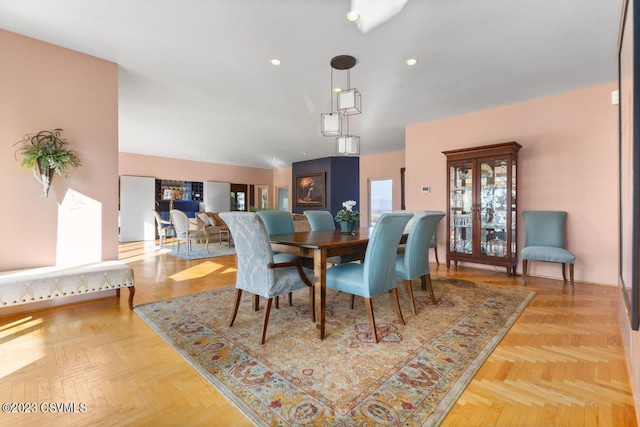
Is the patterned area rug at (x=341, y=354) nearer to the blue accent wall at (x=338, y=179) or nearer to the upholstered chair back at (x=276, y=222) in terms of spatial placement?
the upholstered chair back at (x=276, y=222)

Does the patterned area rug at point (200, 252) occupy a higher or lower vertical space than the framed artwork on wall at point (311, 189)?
lower

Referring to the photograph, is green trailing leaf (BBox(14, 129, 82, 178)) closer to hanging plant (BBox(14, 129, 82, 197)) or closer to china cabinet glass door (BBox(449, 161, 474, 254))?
hanging plant (BBox(14, 129, 82, 197))

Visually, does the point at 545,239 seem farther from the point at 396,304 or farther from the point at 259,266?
the point at 259,266

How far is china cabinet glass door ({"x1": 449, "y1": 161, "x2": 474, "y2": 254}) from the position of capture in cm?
446

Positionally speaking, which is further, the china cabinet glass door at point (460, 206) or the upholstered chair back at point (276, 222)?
the china cabinet glass door at point (460, 206)

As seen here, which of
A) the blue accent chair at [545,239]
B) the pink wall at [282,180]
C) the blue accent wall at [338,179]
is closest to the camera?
the blue accent chair at [545,239]

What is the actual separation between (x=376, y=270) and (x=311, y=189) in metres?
7.01

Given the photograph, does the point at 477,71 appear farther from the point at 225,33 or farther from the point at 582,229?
the point at 225,33

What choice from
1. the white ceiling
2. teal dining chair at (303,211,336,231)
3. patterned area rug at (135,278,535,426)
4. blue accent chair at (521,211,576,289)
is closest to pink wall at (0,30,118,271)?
the white ceiling

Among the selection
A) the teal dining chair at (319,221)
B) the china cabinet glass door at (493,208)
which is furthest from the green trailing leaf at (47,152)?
the china cabinet glass door at (493,208)

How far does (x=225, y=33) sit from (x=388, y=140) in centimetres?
458

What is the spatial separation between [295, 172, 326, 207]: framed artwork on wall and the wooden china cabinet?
4.62 metres

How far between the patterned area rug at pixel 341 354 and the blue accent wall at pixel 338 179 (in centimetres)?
566

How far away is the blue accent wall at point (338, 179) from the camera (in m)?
8.58
